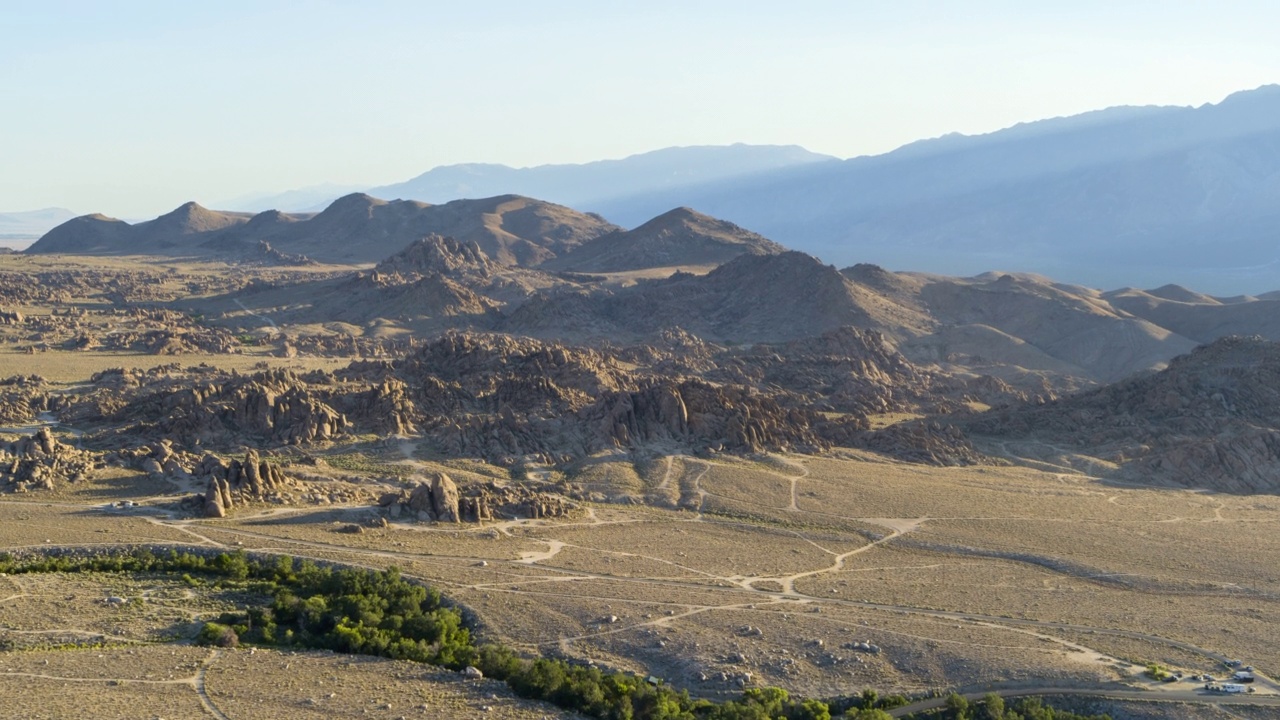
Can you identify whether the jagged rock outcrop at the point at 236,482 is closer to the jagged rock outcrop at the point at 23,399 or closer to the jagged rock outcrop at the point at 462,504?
the jagged rock outcrop at the point at 462,504

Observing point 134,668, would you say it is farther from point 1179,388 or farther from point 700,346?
point 700,346

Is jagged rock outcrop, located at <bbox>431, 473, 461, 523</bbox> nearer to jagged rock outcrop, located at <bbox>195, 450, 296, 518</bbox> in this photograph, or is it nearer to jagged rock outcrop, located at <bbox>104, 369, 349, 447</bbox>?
jagged rock outcrop, located at <bbox>195, 450, 296, 518</bbox>

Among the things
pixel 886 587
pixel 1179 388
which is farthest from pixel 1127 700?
pixel 1179 388

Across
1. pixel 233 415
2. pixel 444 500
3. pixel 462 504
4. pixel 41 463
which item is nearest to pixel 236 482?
pixel 41 463

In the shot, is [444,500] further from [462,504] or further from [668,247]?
[668,247]

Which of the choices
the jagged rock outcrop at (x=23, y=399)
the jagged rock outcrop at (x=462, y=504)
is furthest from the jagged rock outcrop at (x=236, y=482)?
the jagged rock outcrop at (x=23, y=399)

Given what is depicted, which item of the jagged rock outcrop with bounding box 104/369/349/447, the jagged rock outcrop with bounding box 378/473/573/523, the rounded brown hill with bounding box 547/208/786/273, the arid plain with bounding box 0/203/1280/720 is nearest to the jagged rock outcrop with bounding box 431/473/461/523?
the jagged rock outcrop with bounding box 378/473/573/523
